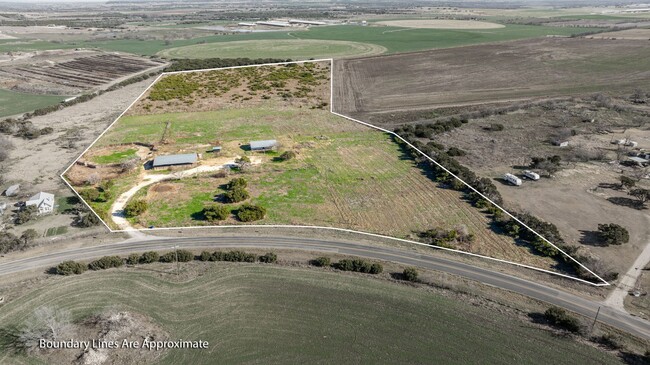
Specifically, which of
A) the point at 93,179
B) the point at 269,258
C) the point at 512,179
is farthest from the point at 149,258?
the point at 512,179

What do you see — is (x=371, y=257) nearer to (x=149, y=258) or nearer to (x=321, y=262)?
(x=321, y=262)

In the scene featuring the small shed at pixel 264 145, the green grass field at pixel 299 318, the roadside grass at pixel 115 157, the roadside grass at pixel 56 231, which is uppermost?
the small shed at pixel 264 145

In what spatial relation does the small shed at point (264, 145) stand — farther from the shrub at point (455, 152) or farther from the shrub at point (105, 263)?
the shrub at point (105, 263)

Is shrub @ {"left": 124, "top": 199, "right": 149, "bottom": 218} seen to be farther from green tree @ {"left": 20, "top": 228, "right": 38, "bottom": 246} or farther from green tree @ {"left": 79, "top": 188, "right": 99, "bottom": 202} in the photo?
green tree @ {"left": 20, "top": 228, "right": 38, "bottom": 246}

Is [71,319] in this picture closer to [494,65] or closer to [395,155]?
[395,155]

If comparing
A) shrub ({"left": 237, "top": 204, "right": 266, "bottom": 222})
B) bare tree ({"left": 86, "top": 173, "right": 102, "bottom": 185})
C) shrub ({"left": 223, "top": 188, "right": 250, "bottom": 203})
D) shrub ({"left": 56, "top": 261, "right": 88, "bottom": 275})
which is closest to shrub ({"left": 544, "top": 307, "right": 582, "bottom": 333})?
shrub ({"left": 237, "top": 204, "right": 266, "bottom": 222})

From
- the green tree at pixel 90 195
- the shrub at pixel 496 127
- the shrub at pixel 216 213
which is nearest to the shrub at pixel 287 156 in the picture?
the shrub at pixel 216 213
